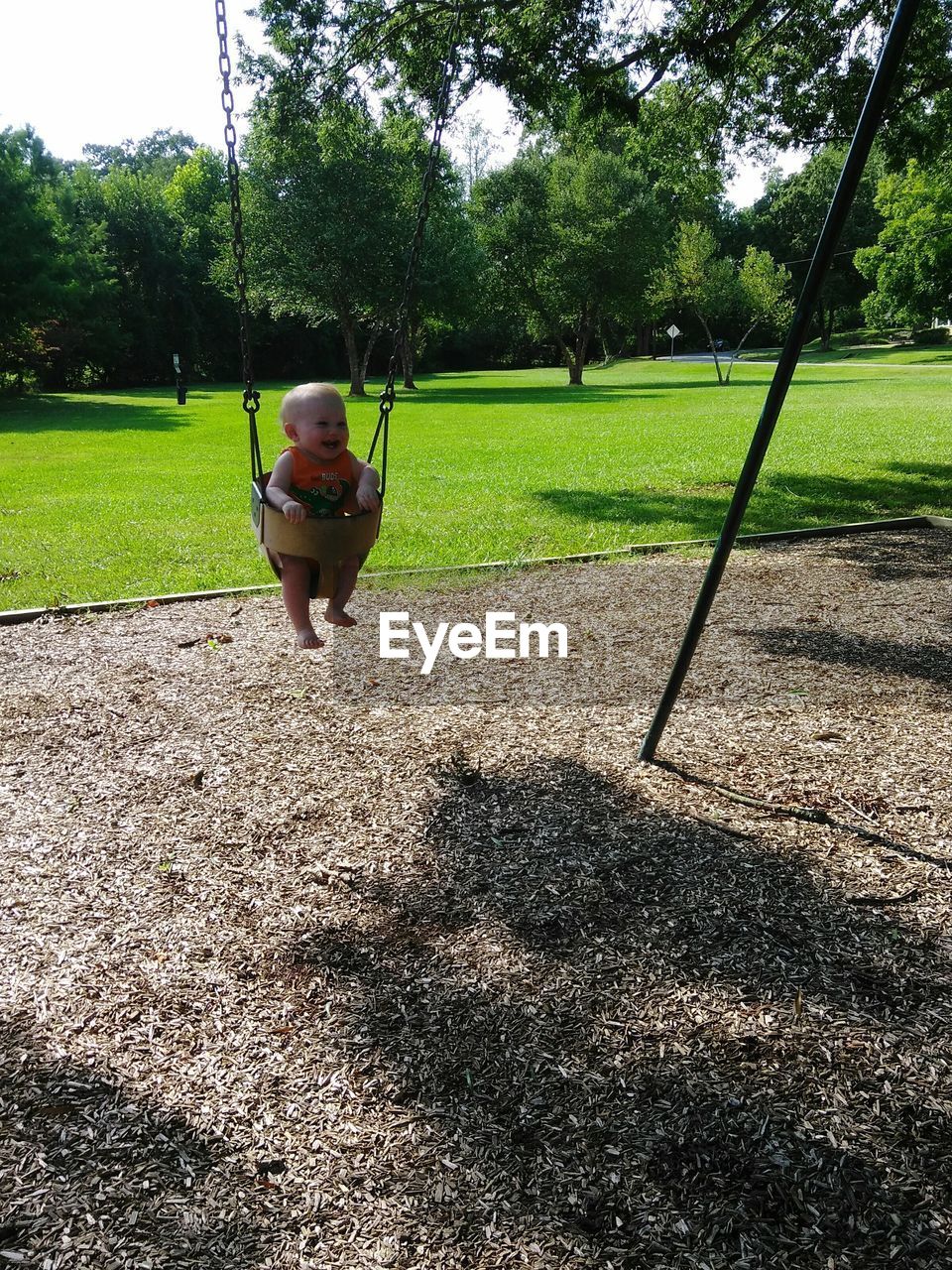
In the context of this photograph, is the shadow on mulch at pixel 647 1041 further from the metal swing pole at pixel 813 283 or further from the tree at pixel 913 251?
the tree at pixel 913 251

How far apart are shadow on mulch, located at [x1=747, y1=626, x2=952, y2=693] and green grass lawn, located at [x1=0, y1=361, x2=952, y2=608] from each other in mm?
2865

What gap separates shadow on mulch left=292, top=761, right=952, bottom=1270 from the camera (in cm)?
204

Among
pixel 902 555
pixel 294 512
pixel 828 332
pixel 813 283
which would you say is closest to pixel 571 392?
pixel 902 555

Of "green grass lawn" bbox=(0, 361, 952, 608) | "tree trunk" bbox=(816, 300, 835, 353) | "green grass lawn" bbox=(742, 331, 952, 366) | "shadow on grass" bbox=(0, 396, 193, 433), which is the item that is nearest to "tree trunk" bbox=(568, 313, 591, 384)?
"green grass lawn" bbox=(742, 331, 952, 366)

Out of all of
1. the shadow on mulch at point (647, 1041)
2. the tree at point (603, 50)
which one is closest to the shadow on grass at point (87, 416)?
the tree at point (603, 50)

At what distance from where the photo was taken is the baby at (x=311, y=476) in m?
3.91

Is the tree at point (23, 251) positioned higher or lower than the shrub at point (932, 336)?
higher

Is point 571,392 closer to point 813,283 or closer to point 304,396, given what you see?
point 304,396

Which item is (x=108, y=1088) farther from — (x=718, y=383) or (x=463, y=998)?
(x=718, y=383)

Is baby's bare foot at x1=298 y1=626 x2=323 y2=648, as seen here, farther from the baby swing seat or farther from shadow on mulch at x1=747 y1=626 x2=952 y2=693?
shadow on mulch at x1=747 y1=626 x2=952 y2=693

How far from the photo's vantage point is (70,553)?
858 cm

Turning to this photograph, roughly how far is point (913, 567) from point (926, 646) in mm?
2140

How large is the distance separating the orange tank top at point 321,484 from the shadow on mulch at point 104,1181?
7.67ft

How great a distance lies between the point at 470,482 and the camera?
40.1 ft
